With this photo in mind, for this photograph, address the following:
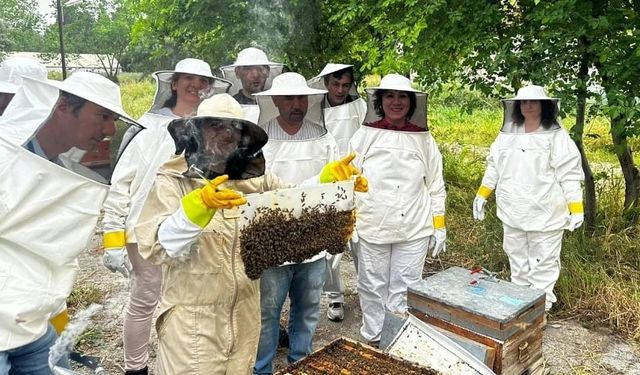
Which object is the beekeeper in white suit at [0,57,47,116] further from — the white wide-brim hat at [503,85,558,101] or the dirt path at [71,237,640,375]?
the white wide-brim hat at [503,85,558,101]

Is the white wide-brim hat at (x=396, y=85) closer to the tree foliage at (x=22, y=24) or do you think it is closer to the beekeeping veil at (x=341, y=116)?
the beekeeping veil at (x=341, y=116)

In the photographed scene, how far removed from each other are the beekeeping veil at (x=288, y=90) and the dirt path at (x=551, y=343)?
153 cm

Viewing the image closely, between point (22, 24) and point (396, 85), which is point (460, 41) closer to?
point (396, 85)

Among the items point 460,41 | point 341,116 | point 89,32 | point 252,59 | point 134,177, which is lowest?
point 134,177

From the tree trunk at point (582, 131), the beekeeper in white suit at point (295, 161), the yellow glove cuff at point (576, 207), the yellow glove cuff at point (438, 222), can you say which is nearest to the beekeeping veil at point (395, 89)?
the beekeeper in white suit at point (295, 161)

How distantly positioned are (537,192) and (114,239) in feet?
9.40

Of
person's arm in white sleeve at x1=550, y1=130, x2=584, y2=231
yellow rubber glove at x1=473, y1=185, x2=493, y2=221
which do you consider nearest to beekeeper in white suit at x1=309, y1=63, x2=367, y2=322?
yellow rubber glove at x1=473, y1=185, x2=493, y2=221

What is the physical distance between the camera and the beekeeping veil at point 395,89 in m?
3.45

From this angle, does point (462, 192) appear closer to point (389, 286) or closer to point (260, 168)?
point (389, 286)

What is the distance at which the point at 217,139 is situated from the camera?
2100 millimetres

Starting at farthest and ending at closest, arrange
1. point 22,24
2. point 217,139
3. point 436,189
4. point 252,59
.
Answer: point 22,24 < point 252,59 < point 436,189 < point 217,139

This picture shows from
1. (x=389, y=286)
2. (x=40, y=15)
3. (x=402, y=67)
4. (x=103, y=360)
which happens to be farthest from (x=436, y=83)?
(x=40, y=15)

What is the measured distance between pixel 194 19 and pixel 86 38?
1755cm

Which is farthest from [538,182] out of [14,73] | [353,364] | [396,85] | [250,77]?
[14,73]
